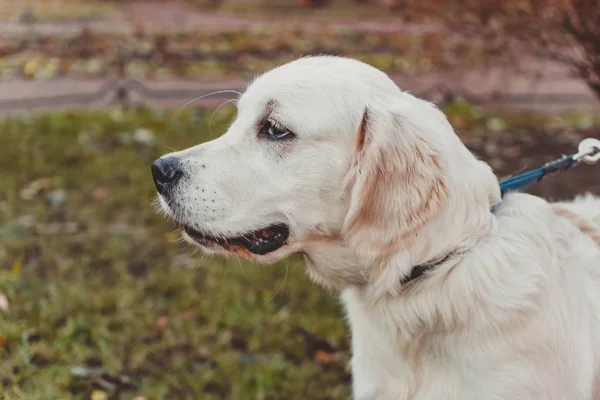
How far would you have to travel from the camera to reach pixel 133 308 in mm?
4117

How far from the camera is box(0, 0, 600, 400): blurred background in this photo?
143 inches

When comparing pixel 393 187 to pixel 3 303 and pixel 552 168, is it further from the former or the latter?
pixel 3 303

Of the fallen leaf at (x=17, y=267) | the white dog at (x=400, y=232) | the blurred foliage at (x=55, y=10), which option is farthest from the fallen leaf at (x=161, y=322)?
the blurred foliage at (x=55, y=10)

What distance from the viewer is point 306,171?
2.45 metres

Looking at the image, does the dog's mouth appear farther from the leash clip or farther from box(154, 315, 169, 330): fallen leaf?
box(154, 315, 169, 330): fallen leaf

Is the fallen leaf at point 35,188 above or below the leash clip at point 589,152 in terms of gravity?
below

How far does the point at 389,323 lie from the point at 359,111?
75 centimetres

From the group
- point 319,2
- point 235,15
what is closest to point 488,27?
point 235,15

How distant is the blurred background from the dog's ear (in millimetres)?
1044

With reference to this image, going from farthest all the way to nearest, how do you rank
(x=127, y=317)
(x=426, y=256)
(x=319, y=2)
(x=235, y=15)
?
1. (x=319, y=2)
2. (x=235, y=15)
3. (x=127, y=317)
4. (x=426, y=256)

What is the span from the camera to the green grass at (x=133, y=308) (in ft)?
11.4

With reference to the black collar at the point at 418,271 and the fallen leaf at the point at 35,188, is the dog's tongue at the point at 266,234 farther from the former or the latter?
the fallen leaf at the point at 35,188

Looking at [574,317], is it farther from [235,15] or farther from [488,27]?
[235,15]

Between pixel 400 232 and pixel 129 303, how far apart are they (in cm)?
237
